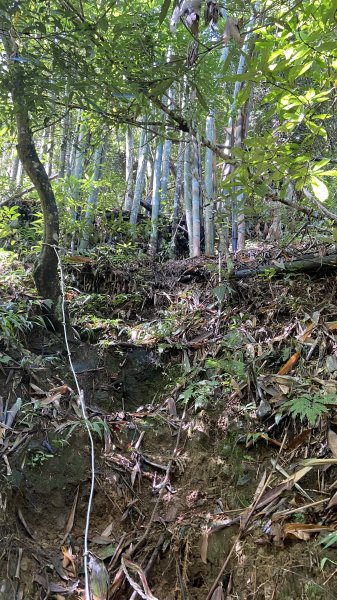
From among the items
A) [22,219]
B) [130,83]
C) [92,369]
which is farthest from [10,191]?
[130,83]

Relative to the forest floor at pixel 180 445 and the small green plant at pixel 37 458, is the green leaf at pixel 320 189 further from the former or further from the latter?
the small green plant at pixel 37 458

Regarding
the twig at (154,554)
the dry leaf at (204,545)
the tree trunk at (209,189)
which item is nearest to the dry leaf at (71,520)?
the twig at (154,554)

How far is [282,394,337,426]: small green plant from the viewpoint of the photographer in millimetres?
2047

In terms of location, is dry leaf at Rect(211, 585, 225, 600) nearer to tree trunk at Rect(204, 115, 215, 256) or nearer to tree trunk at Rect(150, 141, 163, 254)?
tree trunk at Rect(204, 115, 215, 256)

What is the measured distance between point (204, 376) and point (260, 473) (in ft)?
2.72

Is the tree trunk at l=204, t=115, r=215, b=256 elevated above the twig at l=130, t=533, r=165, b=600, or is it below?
above

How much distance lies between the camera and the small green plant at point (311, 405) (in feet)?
6.72

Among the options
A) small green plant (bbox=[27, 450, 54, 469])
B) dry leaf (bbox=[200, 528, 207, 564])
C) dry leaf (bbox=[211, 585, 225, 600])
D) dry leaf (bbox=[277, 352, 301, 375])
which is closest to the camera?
dry leaf (bbox=[211, 585, 225, 600])

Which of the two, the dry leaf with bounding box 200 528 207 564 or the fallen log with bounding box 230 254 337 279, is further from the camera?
the fallen log with bounding box 230 254 337 279

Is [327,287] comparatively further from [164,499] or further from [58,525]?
[58,525]

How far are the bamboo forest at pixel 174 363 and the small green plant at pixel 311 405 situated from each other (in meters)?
0.01

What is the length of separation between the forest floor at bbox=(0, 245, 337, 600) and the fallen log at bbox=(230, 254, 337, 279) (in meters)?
0.05

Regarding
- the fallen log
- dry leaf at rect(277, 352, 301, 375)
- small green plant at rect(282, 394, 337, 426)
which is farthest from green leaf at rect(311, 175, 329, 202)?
the fallen log

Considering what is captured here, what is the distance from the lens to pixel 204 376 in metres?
2.85
